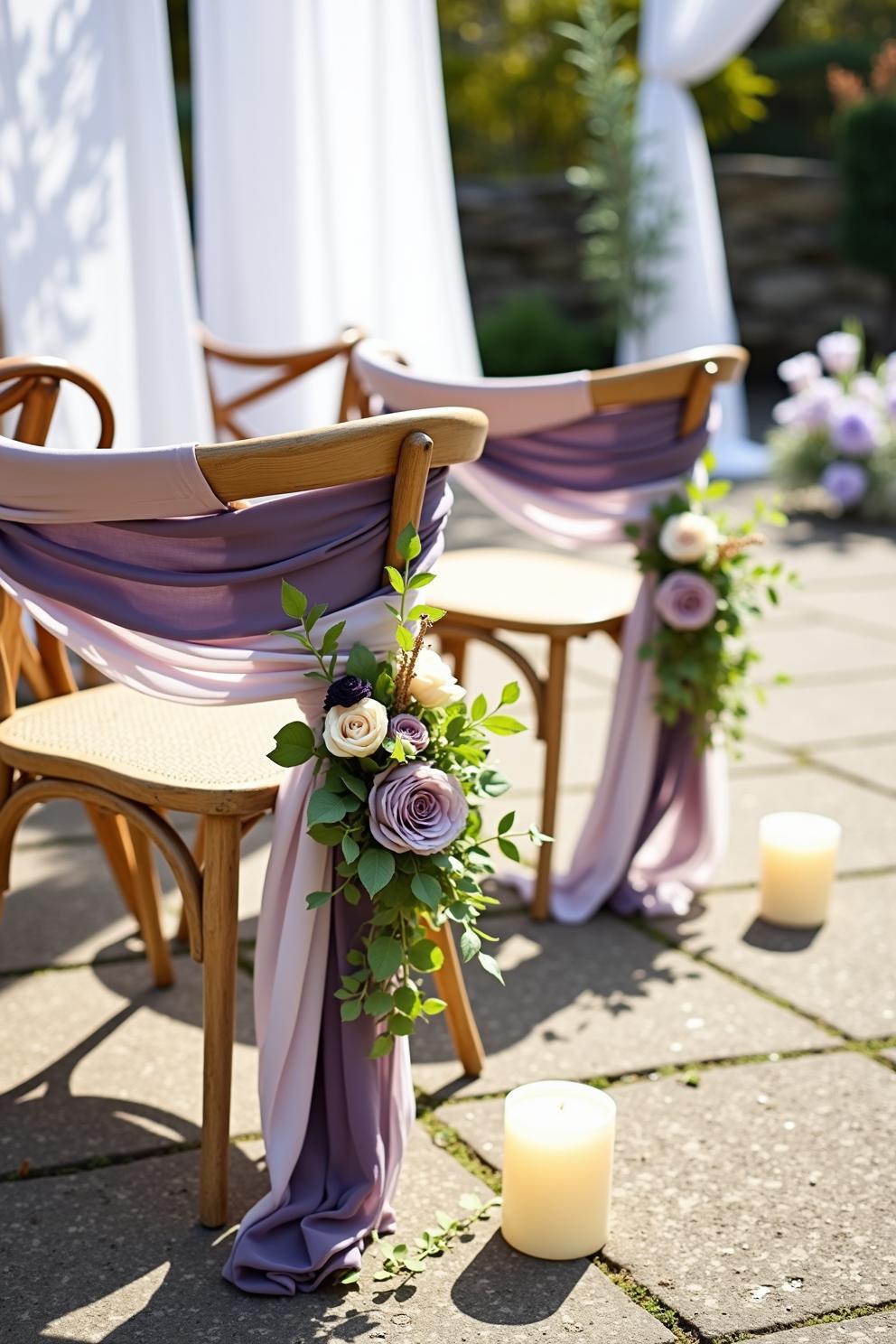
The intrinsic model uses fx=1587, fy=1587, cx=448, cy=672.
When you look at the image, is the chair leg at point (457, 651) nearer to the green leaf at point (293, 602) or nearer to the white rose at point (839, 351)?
the green leaf at point (293, 602)

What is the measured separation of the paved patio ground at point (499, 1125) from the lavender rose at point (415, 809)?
0.46 m

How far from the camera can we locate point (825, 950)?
2.43 metres

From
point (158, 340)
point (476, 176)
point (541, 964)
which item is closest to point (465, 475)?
point (541, 964)

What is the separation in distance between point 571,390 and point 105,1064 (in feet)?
3.85

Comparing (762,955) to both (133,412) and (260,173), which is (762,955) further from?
(260,173)

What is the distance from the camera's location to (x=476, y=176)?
11938 mm

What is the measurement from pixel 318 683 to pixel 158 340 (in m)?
2.21

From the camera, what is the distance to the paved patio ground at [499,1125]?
1.55 m

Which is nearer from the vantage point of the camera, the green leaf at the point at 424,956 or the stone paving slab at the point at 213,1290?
the stone paving slab at the point at 213,1290

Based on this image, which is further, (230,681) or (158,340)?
(158,340)

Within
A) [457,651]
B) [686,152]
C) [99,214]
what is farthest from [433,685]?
[686,152]

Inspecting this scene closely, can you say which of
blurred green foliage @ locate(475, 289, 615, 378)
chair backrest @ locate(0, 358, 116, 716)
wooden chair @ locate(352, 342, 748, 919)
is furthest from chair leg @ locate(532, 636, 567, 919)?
blurred green foliage @ locate(475, 289, 615, 378)

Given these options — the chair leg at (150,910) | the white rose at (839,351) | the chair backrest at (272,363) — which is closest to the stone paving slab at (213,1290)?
the chair leg at (150,910)

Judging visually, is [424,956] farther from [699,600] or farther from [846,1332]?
[699,600]
